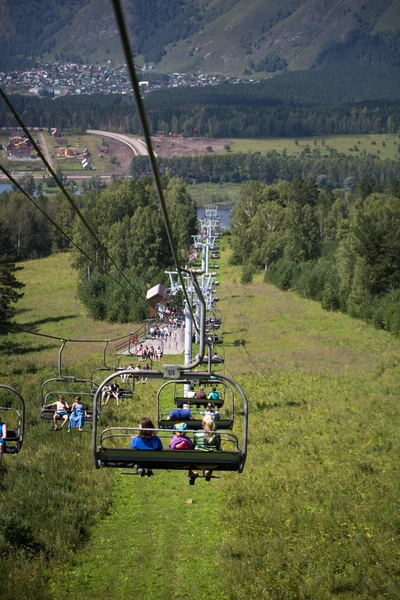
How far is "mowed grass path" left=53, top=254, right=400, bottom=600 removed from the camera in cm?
1950

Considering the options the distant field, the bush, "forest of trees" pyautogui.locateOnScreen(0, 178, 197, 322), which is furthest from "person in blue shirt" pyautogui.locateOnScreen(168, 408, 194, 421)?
the distant field

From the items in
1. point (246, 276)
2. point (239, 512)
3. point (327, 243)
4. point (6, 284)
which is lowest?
point (246, 276)

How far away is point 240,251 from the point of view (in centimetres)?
9181

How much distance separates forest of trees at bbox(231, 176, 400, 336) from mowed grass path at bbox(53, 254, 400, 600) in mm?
26250

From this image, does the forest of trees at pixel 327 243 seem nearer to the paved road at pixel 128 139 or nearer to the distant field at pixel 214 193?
the distant field at pixel 214 193

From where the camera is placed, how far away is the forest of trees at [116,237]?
6788cm

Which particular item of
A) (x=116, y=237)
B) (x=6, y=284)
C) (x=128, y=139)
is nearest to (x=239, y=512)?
(x=6, y=284)

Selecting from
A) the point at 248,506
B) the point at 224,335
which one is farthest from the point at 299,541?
the point at 224,335

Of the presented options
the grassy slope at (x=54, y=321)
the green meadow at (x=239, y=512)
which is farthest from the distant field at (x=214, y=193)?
the green meadow at (x=239, y=512)

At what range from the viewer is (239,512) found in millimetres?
23328

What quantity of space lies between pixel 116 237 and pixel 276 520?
57869mm

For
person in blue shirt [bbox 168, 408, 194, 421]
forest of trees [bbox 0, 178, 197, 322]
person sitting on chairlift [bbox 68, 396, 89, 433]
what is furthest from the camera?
forest of trees [bbox 0, 178, 197, 322]

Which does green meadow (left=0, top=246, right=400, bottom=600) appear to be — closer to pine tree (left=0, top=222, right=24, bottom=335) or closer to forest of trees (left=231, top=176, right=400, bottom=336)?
pine tree (left=0, top=222, right=24, bottom=335)

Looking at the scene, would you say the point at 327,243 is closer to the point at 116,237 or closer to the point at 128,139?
the point at 116,237
